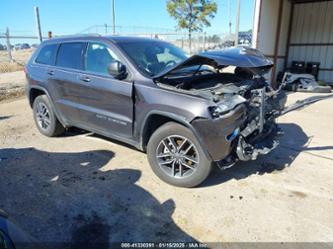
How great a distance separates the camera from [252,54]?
4.02 m

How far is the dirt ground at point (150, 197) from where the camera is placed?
9.12 feet

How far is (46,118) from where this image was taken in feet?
17.6

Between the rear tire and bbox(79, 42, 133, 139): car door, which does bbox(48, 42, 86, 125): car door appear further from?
the rear tire

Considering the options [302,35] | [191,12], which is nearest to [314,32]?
[302,35]

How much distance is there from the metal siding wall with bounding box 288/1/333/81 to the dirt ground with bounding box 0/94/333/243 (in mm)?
9201

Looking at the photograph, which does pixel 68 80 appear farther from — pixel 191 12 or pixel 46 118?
pixel 191 12

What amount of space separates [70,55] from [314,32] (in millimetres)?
11711

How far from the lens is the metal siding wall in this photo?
39.7 ft

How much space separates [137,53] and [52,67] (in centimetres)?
176

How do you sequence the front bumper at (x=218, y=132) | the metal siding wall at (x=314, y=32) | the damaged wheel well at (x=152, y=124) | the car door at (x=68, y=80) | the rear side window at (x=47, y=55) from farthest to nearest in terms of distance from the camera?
1. the metal siding wall at (x=314, y=32)
2. the rear side window at (x=47, y=55)
3. the car door at (x=68, y=80)
4. the damaged wheel well at (x=152, y=124)
5. the front bumper at (x=218, y=132)

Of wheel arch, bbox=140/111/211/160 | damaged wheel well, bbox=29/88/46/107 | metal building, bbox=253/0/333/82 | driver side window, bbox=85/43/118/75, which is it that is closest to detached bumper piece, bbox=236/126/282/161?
wheel arch, bbox=140/111/211/160

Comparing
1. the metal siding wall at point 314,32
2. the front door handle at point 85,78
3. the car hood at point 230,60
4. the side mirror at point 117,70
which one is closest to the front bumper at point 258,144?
the car hood at point 230,60

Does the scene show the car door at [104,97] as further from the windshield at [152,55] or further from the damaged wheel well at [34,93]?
the damaged wheel well at [34,93]

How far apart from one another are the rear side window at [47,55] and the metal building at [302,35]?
28.2 feet
